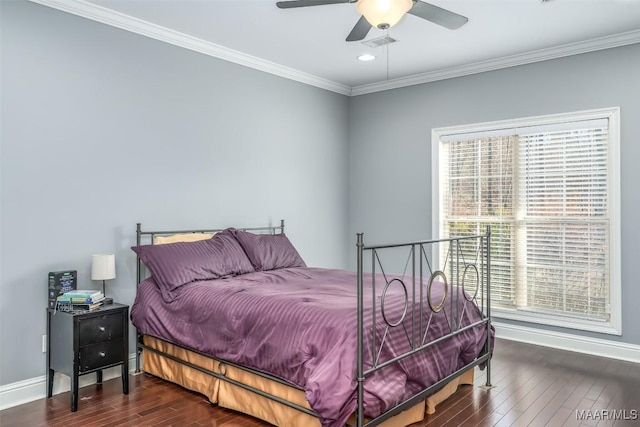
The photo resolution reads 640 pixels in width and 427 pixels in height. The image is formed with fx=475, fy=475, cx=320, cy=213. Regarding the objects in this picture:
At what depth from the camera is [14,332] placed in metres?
3.02

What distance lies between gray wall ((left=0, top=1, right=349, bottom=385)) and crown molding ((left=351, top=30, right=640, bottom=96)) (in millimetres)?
1057

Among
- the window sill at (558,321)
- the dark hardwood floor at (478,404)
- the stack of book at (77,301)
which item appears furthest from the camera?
the window sill at (558,321)

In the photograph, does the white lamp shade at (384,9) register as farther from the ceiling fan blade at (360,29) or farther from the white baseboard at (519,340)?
the white baseboard at (519,340)

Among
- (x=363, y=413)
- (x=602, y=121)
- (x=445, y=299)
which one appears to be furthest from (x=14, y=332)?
(x=602, y=121)

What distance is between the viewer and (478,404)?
2969mm

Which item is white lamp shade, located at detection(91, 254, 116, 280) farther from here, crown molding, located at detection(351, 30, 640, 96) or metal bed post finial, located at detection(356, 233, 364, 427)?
crown molding, located at detection(351, 30, 640, 96)

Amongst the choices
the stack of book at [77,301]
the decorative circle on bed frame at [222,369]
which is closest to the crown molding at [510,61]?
the decorative circle on bed frame at [222,369]

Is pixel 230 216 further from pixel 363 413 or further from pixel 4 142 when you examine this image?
pixel 363 413

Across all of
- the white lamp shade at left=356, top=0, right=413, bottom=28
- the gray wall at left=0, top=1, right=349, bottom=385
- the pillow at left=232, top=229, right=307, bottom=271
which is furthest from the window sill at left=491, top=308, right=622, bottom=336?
the white lamp shade at left=356, top=0, right=413, bottom=28

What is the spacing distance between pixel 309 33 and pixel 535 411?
3.16 metres

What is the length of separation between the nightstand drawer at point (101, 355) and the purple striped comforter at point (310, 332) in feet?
0.83

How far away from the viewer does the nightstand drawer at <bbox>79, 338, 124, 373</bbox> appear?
9.61 ft

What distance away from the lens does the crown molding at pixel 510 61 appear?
3.94 m
